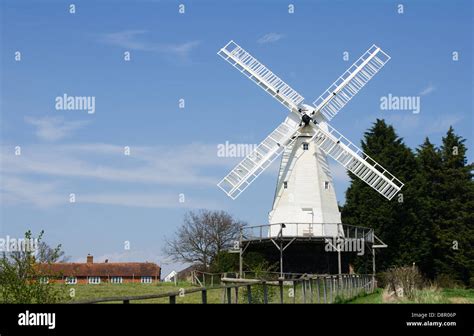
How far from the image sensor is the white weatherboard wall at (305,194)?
119 feet

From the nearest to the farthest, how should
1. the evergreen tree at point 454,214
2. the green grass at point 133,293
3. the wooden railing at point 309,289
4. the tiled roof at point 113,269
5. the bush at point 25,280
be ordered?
the bush at point 25,280
the wooden railing at point 309,289
the green grass at point 133,293
the evergreen tree at point 454,214
the tiled roof at point 113,269

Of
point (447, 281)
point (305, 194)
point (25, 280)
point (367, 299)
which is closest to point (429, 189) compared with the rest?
point (447, 281)

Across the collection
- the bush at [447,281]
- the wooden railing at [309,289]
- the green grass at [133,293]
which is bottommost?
the bush at [447,281]

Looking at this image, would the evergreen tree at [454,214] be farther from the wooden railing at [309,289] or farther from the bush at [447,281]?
the wooden railing at [309,289]

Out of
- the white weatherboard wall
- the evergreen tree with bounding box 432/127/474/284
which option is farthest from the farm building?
the white weatherboard wall

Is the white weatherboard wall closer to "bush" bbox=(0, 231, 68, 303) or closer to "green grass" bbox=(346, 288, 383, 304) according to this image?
"green grass" bbox=(346, 288, 383, 304)

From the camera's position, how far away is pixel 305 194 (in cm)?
3631

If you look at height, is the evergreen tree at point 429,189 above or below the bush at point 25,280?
above

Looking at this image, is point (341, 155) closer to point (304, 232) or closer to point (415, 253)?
point (304, 232)

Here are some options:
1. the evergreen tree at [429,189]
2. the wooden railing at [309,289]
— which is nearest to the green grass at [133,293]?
→ the wooden railing at [309,289]

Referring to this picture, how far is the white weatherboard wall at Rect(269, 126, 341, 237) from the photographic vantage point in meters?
36.3

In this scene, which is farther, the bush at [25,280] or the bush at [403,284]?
the bush at [403,284]
